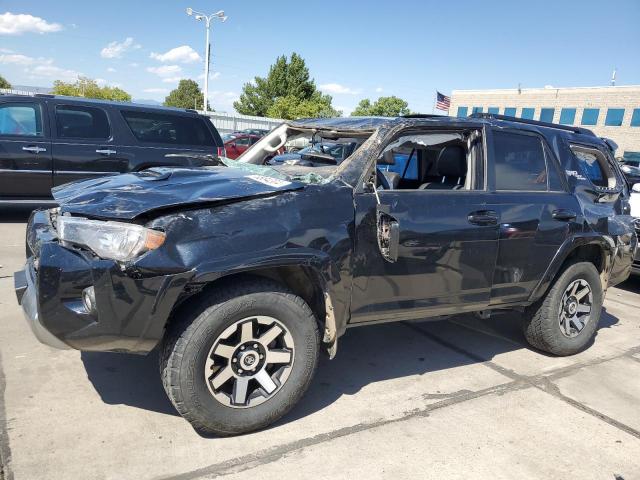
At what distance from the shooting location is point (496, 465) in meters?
2.83

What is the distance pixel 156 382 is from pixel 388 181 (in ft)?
6.65

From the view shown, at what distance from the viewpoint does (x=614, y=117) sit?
46875 millimetres

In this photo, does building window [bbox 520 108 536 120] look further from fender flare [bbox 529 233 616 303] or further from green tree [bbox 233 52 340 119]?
fender flare [bbox 529 233 616 303]

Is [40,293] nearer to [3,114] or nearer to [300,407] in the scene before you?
[300,407]

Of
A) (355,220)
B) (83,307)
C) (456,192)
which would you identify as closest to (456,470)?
(355,220)

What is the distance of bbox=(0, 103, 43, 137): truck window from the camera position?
291 inches

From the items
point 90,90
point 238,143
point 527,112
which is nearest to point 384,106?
point 527,112

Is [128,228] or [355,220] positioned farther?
[355,220]

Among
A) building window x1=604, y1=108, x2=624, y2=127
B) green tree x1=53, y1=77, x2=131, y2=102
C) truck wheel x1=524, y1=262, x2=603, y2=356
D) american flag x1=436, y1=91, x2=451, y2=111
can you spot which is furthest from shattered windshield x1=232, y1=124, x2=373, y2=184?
green tree x1=53, y1=77, x2=131, y2=102

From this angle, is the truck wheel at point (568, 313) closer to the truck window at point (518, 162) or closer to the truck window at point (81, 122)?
the truck window at point (518, 162)

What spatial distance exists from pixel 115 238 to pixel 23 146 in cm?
601

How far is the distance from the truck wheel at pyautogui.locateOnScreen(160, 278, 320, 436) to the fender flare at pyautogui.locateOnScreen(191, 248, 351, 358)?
13 cm

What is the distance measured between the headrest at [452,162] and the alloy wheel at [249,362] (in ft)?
6.41

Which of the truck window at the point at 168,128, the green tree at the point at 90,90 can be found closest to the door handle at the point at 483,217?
the truck window at the point at 168,128
